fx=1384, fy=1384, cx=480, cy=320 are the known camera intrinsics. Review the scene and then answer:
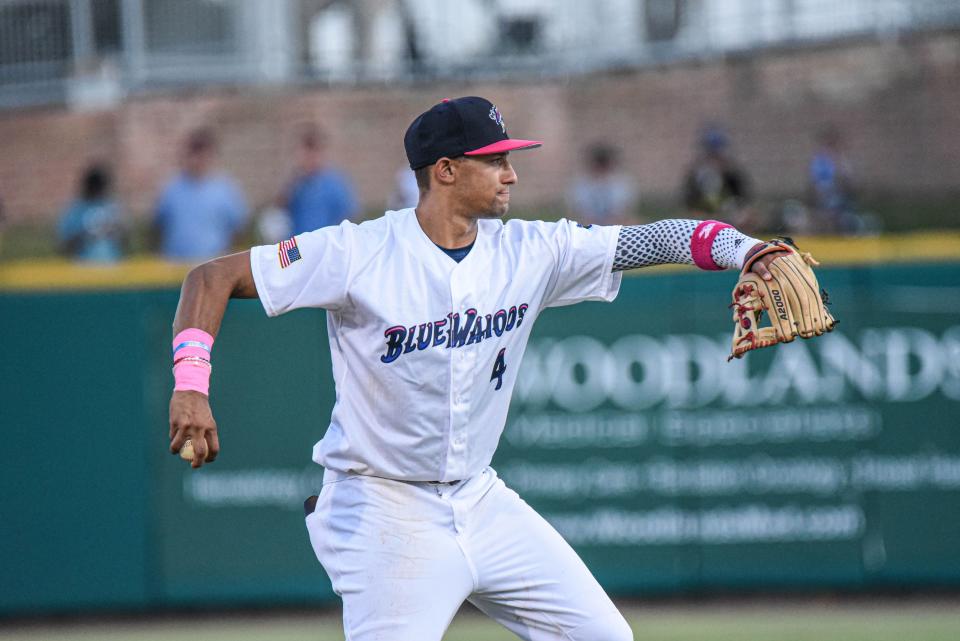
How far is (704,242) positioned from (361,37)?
40.8ft

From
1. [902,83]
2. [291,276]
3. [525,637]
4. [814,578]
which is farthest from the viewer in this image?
[902,83]

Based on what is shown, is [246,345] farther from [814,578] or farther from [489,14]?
[489,14]

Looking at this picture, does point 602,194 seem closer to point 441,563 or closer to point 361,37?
point 361,37

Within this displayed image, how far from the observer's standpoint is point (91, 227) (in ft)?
36.9

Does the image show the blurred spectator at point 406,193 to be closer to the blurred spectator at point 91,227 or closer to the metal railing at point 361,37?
the blurred spectator at point 91,227

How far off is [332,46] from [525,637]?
12719 millimetres

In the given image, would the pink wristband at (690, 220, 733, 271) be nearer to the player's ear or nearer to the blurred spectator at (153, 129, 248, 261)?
the player's ear

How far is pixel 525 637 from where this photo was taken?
4.98m

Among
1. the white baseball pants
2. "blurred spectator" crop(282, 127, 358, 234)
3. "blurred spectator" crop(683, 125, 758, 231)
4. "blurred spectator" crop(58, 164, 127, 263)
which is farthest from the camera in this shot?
"blurred spectator" crop(58, 164, 127, 263)

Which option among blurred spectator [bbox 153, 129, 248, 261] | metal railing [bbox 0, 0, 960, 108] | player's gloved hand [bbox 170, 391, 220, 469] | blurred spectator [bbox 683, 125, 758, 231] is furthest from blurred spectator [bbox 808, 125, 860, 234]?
player's gloved hand [bbox 170, 391, 220, 469]

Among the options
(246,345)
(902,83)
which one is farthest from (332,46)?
(246,345)

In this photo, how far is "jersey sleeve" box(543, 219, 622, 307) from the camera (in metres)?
5.01

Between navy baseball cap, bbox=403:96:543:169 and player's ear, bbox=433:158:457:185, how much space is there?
0.02 m

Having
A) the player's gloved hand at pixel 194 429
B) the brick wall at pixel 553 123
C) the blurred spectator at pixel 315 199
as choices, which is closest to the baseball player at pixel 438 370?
the player's gloved hand at pixel 194 429
